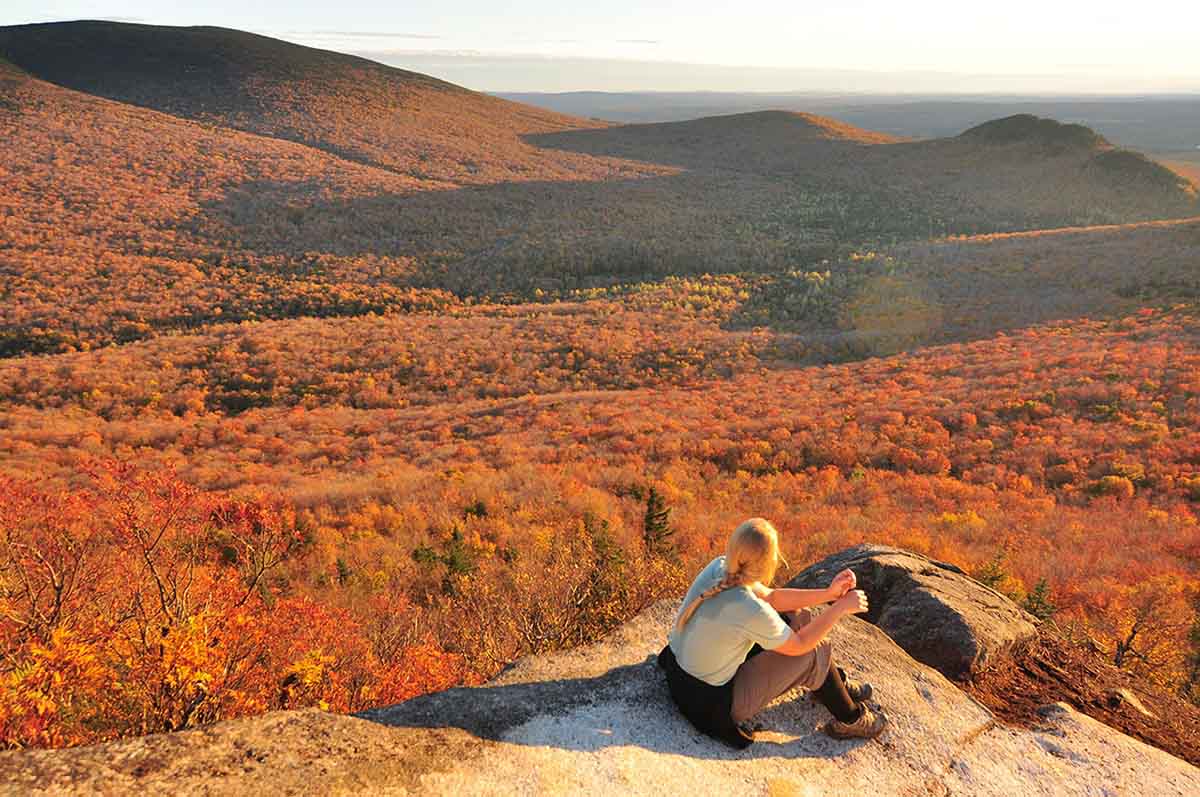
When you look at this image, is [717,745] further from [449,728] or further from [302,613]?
[302,613]

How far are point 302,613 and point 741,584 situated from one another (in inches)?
228

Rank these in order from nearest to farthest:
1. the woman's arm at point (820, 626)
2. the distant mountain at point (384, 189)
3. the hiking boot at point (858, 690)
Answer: the woman's arm at point (820, 626) → the hiking boot at point (858, 690) → the distant mountain at point (384, 189)

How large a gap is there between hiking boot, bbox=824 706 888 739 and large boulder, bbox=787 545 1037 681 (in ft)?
5.06

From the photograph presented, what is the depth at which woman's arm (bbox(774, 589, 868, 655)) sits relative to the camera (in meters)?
3.96

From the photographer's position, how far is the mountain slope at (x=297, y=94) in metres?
78.8

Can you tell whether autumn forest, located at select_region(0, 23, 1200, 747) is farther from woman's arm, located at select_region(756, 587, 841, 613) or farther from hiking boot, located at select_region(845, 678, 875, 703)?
woman's arm, located at select_region(756, 587, 841, 613)

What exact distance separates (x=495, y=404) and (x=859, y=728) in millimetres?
20921

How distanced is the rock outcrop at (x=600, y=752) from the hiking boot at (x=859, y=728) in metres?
0.07

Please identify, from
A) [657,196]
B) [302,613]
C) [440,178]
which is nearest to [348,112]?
[440,178]

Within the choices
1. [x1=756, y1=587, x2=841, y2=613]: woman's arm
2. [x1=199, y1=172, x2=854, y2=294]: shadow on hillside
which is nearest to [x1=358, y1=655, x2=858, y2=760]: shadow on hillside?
[x1=756, y1=587, x2=841, y2=613]: woman's arm

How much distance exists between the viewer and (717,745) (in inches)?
163

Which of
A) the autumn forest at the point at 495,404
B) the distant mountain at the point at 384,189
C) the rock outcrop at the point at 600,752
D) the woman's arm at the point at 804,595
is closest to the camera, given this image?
the rock outcrop at the point at 600,752

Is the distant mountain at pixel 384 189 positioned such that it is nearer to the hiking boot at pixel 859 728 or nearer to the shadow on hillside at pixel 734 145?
the shadow on hillside at pixel 734 145

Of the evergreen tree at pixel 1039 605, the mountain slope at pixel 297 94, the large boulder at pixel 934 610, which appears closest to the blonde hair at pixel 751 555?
the large boulder at pixel 934 610
